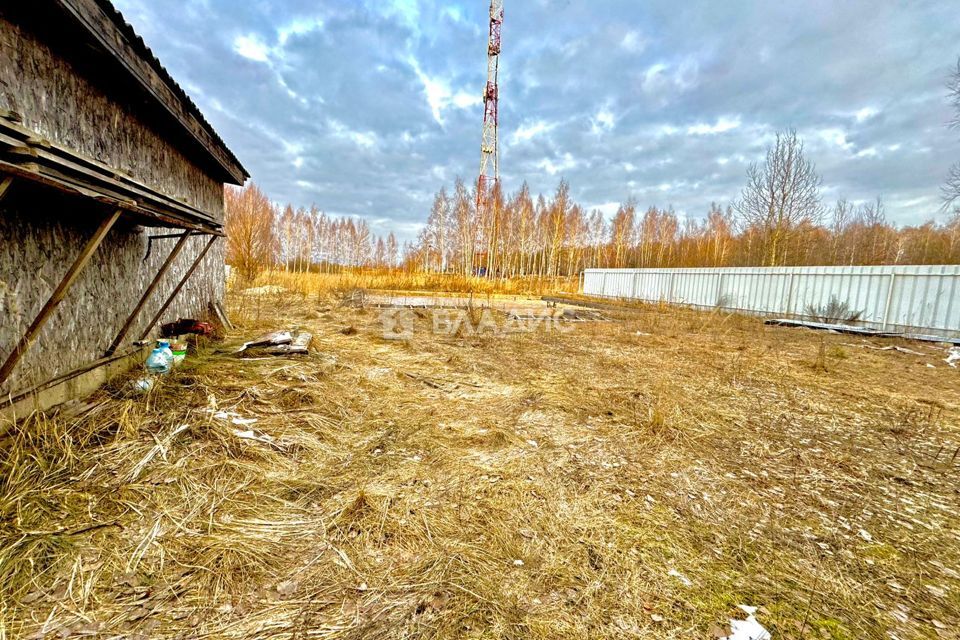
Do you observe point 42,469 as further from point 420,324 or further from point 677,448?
point 420,324

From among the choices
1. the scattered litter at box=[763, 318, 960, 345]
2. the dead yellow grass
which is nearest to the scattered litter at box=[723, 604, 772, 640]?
the scattered litter at box=[763, 318, 960, 345]

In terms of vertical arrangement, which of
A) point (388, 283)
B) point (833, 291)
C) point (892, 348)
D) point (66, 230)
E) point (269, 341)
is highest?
point (66, 230)

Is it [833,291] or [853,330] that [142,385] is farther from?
[833,291]

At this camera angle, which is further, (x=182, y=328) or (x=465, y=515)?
(x=182, y=328)

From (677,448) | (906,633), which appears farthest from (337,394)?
(906,633)

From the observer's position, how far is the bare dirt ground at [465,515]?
1.31 m

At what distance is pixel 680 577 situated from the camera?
153 cm

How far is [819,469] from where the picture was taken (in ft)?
8.32

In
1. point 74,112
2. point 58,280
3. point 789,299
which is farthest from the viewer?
point 789,299

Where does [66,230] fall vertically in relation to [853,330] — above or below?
above

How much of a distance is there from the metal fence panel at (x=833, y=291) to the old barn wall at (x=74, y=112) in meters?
14.0

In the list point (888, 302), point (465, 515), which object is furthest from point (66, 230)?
point (888, 302)

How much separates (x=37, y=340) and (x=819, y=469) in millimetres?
5505

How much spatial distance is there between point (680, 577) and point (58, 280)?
4.25 metres
